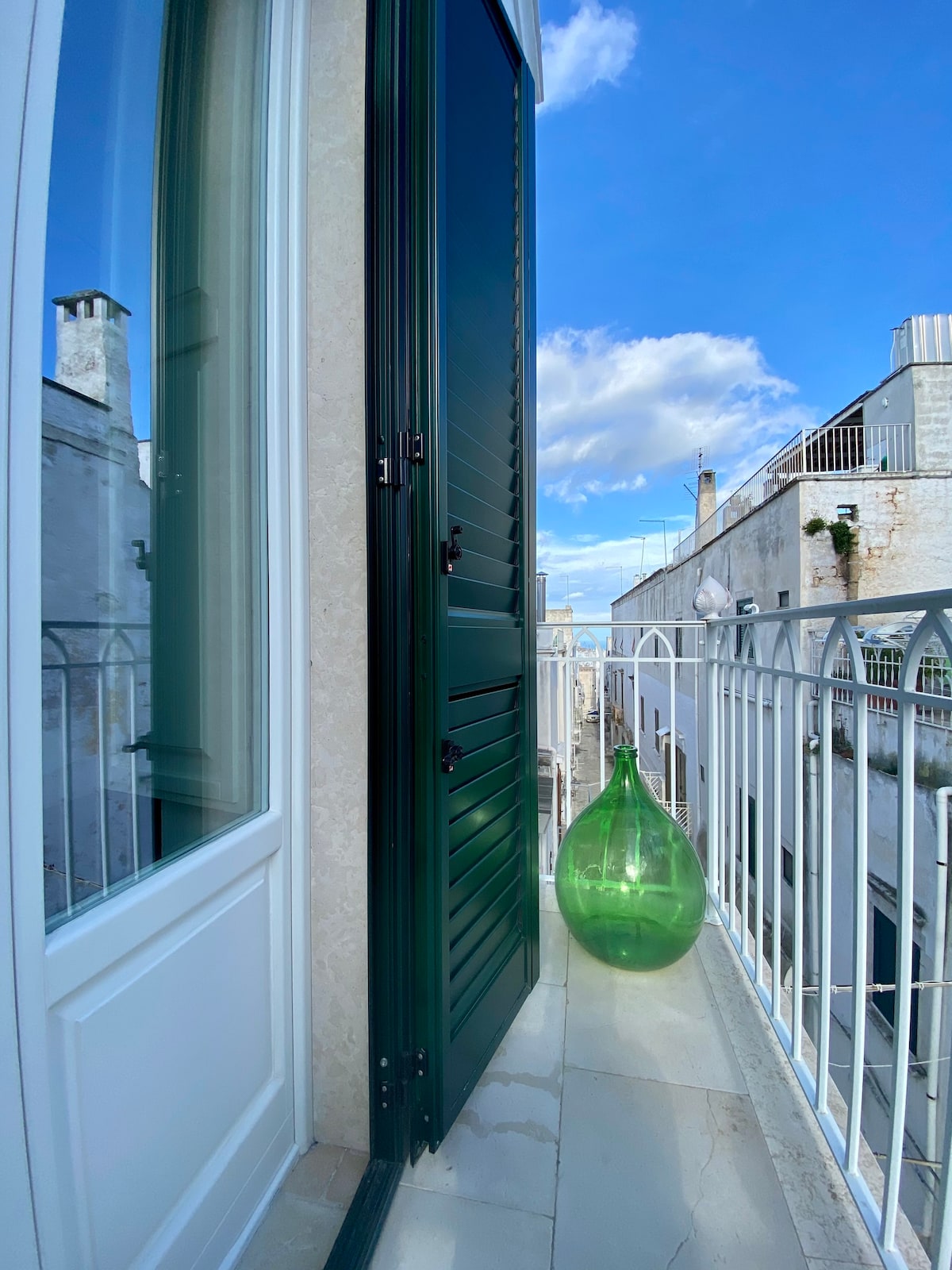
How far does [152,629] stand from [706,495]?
54.2 ft

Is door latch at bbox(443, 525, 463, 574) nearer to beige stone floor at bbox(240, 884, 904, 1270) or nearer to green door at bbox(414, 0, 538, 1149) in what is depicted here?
green door at bbox(414, 0, 538, 1149)

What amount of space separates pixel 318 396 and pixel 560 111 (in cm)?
301

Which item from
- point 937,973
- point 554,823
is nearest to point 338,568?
point 937,973

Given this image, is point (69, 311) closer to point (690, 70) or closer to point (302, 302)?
point (302, 302)

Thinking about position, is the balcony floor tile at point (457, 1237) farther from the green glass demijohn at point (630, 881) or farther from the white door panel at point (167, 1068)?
the green glass demijohn at point (630, 881)

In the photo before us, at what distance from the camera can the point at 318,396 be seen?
39.5 inches

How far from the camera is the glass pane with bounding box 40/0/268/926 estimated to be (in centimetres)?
62

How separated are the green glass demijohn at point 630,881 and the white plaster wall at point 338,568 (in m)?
0.76

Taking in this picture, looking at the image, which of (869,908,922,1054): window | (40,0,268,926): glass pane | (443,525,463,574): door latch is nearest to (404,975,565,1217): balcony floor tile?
(40,0,268,926): glass pane

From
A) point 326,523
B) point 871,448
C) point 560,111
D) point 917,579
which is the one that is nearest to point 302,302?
point 326,523

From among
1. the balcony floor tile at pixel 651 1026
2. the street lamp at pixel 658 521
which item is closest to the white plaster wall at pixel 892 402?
the street lamp at pixel 658 521

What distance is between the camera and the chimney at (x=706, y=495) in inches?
599

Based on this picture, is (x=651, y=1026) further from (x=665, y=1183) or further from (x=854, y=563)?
(x=854, y=563)

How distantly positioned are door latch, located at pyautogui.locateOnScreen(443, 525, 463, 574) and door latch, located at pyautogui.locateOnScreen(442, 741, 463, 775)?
0.31m
